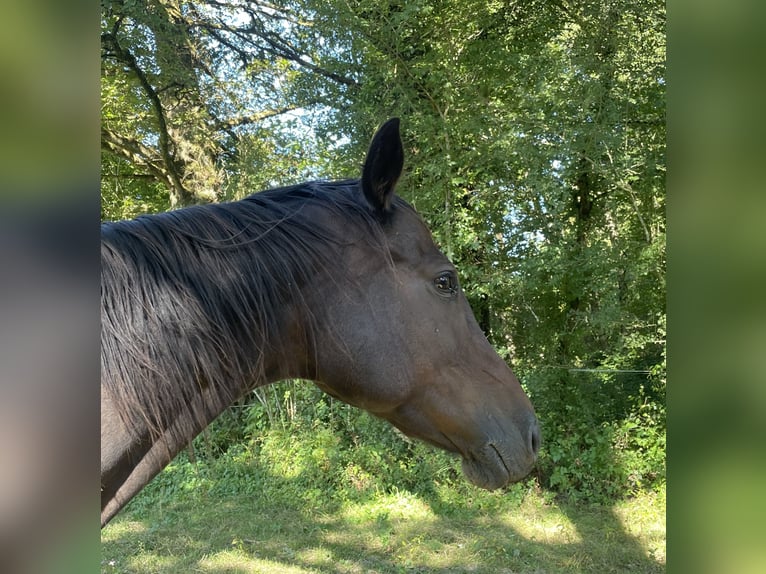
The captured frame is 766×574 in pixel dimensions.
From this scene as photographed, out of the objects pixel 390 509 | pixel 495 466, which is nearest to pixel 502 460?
pixel 495 466

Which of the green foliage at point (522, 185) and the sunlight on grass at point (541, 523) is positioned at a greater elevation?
the green foliage at point (522, 185)

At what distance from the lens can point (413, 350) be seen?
138 cm

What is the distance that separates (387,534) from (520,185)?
330 cm

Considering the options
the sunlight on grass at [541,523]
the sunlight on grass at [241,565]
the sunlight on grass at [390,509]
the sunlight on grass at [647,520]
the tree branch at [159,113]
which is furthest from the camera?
the tree branch at [159,113]

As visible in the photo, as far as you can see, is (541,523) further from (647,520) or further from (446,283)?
(446,283)

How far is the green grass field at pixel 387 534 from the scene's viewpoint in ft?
11.8

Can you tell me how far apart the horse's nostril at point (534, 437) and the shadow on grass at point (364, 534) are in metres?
2.49

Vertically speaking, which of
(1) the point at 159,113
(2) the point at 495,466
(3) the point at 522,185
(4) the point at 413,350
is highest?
(1) the point at 159,113

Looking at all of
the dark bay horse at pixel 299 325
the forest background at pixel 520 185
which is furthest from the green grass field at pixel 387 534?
the dark bay horse at pixel 299 325

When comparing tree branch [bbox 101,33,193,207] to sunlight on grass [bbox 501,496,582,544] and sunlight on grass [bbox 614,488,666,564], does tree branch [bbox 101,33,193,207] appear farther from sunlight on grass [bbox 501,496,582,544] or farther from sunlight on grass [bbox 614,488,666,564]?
sunlight on grass [bbox 614,488,666,564]

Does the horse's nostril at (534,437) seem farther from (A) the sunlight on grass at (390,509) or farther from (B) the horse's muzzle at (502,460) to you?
(A) the sunlight on grass at (390,509)

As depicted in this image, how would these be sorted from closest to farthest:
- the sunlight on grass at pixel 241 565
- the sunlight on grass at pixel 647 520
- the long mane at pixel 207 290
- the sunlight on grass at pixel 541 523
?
the long mane at pixel 207 290
the sunlight on grass at pixel 241 565
the sunlight on grass at pixel 647 520
the sunlight on grass at pixel 541 523

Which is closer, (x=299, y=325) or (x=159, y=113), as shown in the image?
(x=299, y=325)
